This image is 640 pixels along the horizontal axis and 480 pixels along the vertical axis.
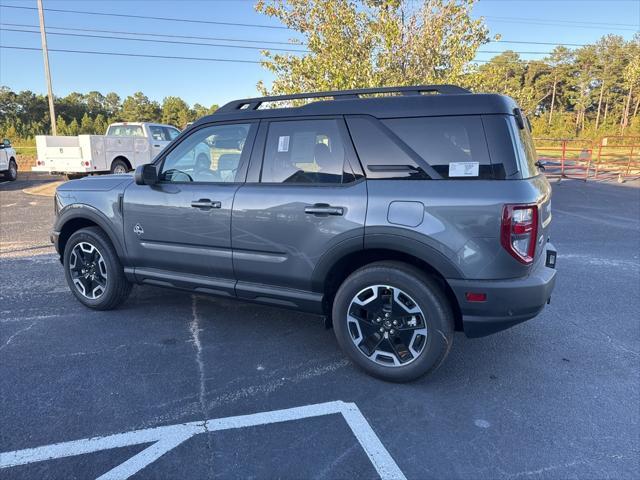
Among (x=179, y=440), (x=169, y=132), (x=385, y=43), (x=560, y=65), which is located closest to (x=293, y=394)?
(x=179, y=440)

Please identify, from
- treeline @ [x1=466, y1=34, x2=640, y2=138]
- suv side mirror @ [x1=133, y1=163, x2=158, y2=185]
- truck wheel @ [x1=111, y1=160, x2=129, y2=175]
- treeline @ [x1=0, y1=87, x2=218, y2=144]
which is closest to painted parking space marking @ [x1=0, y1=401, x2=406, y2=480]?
suv side mirror @ [x1=133, y1=163, x2=158, y2=185]

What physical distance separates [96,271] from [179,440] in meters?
2.44

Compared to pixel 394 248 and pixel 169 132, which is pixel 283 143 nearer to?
pixel 394 248

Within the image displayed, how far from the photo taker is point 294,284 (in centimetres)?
338

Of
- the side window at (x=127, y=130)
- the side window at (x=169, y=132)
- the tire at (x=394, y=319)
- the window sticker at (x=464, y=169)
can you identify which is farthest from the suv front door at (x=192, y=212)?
the side window at (x=169, y=132)

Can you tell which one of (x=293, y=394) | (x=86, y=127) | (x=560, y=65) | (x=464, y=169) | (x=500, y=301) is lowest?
(x=293, y=394)

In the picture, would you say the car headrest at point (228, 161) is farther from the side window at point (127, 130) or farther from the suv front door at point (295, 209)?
the side window at point (127, 130)

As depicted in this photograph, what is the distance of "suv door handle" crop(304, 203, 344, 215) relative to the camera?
308 centimetres

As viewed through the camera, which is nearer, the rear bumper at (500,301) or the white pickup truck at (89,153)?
the rear bumper at (500,301)

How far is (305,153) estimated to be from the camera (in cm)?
336

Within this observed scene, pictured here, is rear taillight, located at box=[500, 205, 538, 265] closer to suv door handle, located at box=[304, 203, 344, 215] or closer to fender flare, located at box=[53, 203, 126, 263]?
suv door handle, located at box=[304, 203, 344, 215]

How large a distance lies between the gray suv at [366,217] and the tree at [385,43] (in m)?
8.49

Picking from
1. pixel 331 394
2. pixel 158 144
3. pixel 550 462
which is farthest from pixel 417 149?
pixel 158 144

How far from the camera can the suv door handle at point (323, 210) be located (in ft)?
10.1
